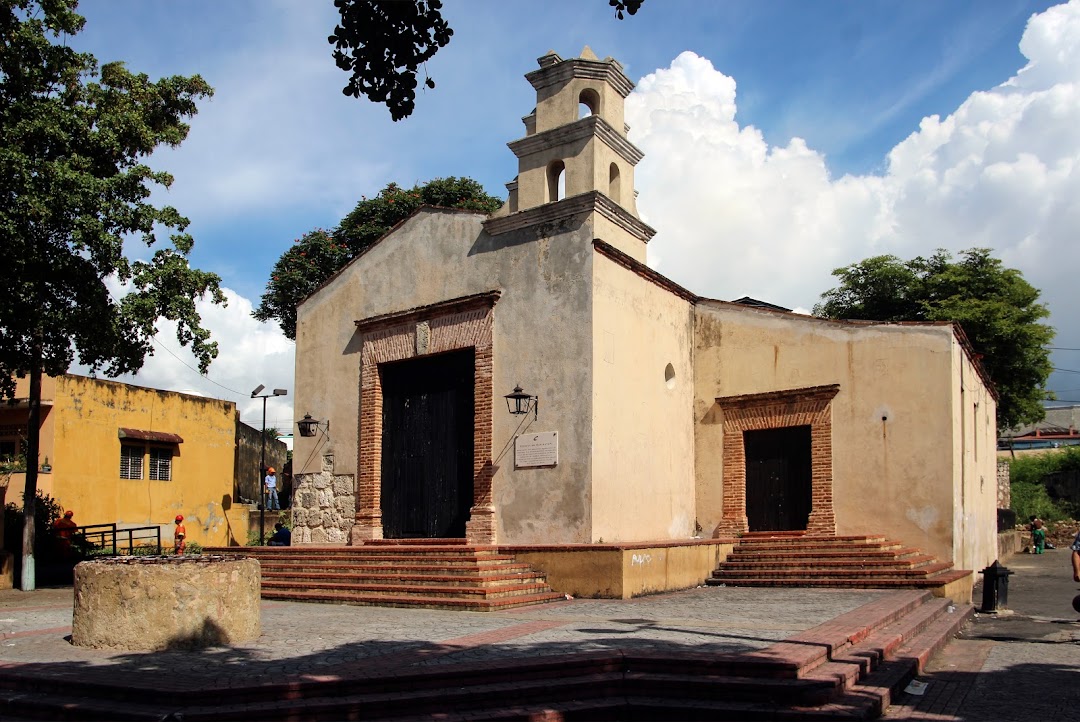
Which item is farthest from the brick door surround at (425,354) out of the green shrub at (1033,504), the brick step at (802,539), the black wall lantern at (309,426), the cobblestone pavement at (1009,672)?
the green shrub at (1033,504)

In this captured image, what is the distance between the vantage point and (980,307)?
2816cm

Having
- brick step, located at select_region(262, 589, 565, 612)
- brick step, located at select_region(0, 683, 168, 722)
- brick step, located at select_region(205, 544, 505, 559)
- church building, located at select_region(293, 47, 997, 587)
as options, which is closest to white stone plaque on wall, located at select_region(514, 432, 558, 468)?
church building, located at select_region(293, 47, 997, 587)

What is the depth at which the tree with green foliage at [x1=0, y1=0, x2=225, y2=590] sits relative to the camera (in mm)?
12852

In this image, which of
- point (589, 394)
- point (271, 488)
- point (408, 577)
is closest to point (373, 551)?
point (408, 577)

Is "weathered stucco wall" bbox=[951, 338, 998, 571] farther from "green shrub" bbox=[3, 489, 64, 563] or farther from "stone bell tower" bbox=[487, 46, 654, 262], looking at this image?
"green shrub" bbox=[3, 489, 64, 563]

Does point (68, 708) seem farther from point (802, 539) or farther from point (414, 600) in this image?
point (802, 539)

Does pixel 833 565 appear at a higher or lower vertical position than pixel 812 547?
lower

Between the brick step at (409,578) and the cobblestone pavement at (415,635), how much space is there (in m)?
0.69

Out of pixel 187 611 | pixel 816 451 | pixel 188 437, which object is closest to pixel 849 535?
pixel 816 451

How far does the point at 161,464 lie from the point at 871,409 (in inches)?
750

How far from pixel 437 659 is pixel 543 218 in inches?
325

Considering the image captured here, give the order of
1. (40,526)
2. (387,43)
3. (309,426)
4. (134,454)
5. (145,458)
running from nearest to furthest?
(387,43) < (309,426) < (40,526) < (134,454) < (145,458)

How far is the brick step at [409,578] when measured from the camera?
38.4 ft

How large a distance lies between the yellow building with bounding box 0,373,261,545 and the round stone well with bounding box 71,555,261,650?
14837 millimetres
